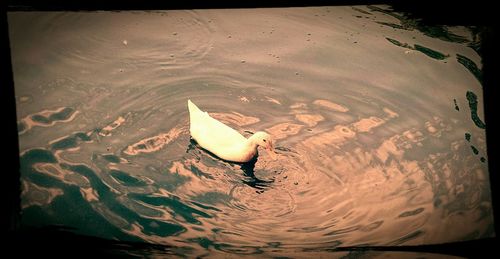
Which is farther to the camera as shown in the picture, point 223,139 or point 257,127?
point 257,127

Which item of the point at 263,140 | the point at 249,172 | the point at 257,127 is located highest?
the point at 257,127

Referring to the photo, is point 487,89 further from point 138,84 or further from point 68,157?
point 138,84

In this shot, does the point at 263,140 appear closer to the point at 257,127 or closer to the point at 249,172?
the point at 249,172

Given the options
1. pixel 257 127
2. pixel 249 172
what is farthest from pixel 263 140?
pixel 257 127

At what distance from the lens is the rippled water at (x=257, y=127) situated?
2.60 metres

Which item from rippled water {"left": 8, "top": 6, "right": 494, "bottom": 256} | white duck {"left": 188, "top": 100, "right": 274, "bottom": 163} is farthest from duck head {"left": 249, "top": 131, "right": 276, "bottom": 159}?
rippled water {"left": 8, "top": 6, "right": 494, "bottom": 256}

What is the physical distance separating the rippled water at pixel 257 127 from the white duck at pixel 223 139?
0.08m

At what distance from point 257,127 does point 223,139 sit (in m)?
0.38

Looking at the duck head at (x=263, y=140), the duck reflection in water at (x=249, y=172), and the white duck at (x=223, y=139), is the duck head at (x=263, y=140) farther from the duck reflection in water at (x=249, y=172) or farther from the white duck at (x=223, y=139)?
the duck reflection in water at (x=249, y=172)

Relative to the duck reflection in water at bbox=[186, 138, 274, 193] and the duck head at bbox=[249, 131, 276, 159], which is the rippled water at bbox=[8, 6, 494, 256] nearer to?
the duck reflection in water at bbox=[186, 138, 274, 193]

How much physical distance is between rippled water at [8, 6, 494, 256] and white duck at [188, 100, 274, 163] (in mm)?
82

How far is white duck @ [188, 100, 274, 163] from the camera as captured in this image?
10.1 feet

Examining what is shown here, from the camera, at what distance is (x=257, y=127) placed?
3.43 m

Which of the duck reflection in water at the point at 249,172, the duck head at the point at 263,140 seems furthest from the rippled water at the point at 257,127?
the duck head at the point at 263,140
